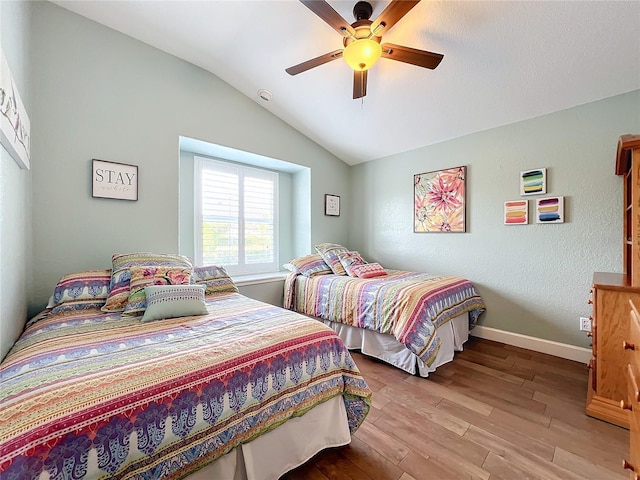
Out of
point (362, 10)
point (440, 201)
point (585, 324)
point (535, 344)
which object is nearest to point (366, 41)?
point (362, 10)

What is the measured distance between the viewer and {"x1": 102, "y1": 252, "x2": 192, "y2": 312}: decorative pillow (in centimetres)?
172

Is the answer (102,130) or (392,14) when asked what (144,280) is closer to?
(102,130)

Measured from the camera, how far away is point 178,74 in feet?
8.34

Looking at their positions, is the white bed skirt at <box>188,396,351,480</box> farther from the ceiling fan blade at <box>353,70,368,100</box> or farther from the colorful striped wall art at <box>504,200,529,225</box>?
the colorful striped wall art at <box>504,200,529,225</box>

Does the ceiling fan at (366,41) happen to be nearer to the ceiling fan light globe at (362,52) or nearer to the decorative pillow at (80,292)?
the ceiling fan light globe at (362,52)

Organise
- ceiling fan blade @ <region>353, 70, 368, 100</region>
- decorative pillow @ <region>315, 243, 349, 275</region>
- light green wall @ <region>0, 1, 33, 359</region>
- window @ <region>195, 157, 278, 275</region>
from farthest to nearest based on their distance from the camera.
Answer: decorative pillow @ <region>315, 243, 349, 275</region>, window @ <region>195, 157, 278, 275</region>, ceiling fan blade @ <region>353, 70, 368, 100</region>, light green wall @ <region>0, 1, 33, 359</region>

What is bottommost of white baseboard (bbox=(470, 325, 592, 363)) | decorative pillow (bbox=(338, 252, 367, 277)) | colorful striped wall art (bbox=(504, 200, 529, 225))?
white baseboard (bbox=(470, 325, 592, 363))

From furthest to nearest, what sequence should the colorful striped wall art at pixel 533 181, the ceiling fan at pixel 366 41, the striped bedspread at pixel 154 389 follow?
the colorful striped wall art at pixel 533 181 < the ceiling fan at pixel 366 41 < the striped bedspread at pixel 154 389

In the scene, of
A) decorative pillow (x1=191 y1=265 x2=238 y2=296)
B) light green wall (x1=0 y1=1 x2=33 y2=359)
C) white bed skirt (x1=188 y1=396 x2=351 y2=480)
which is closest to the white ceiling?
light green wall (x1=0 y1=1 x2=33 y2=359)

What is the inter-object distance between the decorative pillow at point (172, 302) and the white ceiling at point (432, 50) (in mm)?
2114

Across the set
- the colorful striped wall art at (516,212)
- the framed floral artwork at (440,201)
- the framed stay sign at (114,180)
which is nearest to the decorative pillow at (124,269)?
the framed stay sign at (114,180)

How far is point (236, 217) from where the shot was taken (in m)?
3.40

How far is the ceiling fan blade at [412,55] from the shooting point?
5.68 ft

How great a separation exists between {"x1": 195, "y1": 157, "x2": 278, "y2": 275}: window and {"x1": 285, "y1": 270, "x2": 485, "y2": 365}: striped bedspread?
70cm
